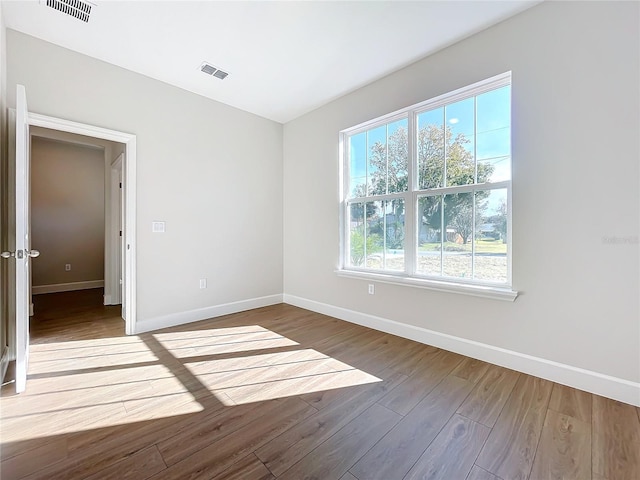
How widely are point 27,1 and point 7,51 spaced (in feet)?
1.80

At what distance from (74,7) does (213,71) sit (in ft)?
3.77

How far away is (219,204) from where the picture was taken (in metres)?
3.78

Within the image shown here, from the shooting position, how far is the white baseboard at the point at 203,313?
10.3 ft

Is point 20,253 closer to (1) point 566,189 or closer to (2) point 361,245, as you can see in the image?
(2) point 361,245

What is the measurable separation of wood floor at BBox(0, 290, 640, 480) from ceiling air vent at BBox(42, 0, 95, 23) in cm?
287

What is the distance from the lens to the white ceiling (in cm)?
219

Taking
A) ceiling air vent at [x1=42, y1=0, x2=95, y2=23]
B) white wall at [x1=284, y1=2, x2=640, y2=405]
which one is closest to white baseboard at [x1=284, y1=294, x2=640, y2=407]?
white wall at [x1=284, y1=2, x2=640, y2=405]

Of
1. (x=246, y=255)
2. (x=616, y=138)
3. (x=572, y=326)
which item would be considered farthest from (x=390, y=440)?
(x=246, y=255)

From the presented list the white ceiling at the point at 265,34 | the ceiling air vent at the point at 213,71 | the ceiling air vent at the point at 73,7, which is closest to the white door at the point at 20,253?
the ceiling air vent at the point at 73,7

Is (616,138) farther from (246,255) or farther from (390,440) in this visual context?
(246,255)

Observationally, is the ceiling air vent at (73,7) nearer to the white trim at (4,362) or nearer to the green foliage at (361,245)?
the white trim at (4,362)

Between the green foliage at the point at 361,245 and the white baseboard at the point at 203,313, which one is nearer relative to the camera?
the white baseboard at the point at 203,313

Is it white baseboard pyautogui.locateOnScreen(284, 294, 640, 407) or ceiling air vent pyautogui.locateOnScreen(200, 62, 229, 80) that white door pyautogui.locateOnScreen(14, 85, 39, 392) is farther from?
white baseboard pyautogui.locateOnScreen(284, 294, 640, 407)

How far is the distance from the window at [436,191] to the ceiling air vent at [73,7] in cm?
265
